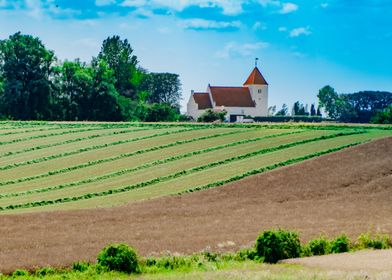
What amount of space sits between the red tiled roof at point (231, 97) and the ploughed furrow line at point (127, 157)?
74965 millimetres

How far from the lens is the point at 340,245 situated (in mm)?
26766

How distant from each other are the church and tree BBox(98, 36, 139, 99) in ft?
48.8

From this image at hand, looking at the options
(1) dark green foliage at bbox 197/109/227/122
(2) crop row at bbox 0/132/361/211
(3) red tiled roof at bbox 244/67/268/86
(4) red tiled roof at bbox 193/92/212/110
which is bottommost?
(2) crop row at bbox 0/132/361/211

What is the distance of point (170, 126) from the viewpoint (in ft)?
281

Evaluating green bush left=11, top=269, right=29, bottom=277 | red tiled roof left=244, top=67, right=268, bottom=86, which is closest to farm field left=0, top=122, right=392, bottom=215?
green bush left=11, top=269, right=29, bottom=277

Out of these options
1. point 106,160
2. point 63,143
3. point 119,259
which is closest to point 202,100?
point 63,143

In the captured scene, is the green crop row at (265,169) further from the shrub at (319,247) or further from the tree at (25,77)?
the tree at (25,77)

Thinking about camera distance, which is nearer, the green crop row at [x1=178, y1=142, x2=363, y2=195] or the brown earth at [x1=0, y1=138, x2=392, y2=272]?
the brown earth at [x1=0, y1=138, x2=392, y2=272]

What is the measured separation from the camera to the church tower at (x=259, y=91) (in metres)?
155

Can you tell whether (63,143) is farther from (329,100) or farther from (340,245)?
(329,100)

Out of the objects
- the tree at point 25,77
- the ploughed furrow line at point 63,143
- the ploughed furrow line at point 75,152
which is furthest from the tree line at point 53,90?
the ploughed furrow line at point 75,152

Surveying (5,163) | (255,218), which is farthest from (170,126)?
(255,218)

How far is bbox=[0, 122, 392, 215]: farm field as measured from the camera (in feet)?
154

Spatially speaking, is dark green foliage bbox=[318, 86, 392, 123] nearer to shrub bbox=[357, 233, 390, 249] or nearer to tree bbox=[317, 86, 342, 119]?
tree bbox=[317, 86, 342, 119]
